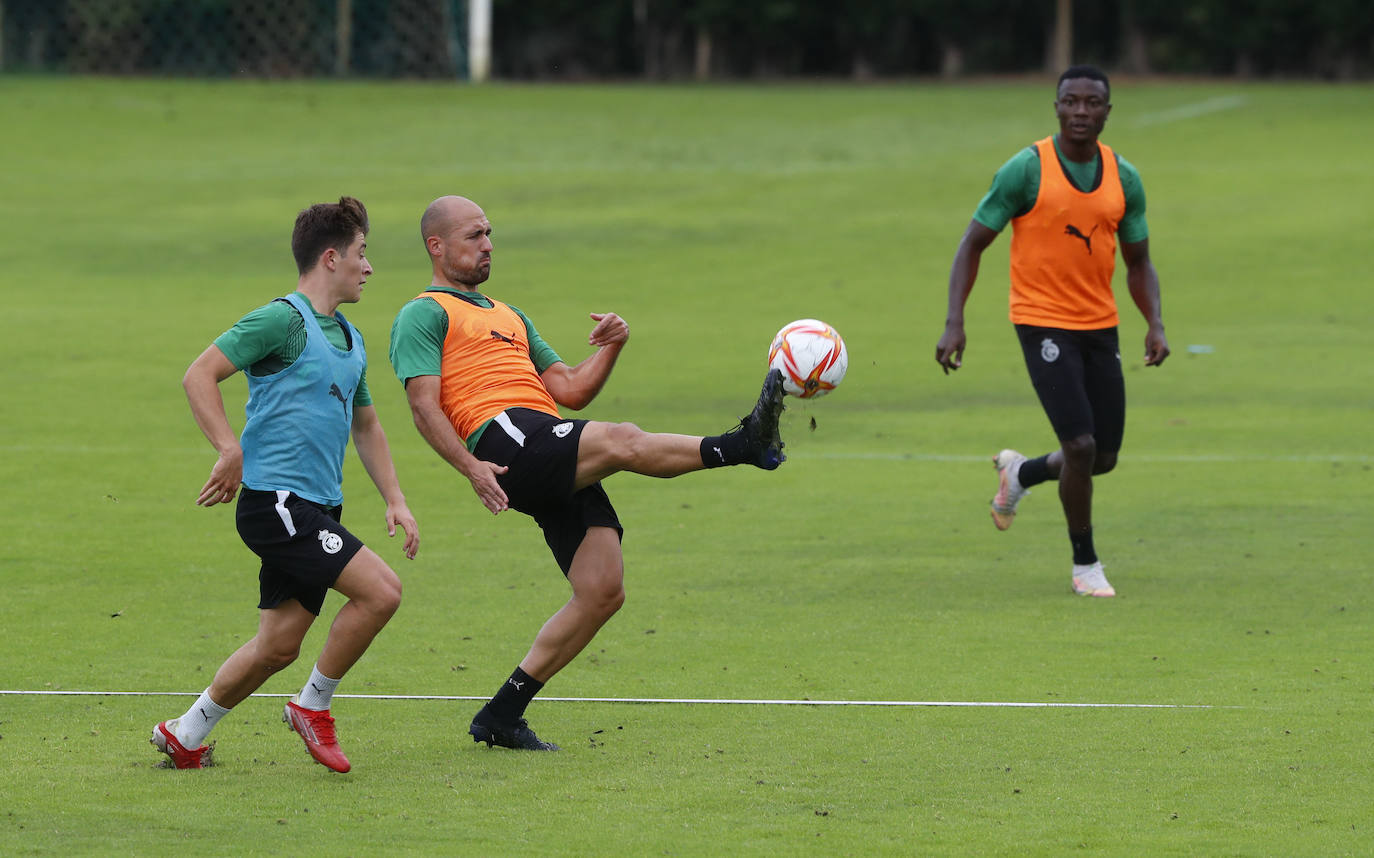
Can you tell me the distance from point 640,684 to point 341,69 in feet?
119

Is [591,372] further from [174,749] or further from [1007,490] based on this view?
[1007,490]

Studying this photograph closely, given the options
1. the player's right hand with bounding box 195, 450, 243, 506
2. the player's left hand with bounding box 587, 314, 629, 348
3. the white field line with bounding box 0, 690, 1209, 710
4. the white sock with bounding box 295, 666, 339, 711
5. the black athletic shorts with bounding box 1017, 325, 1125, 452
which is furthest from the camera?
the black athletic shorts with bounding box 1017, 325, 1125, 452

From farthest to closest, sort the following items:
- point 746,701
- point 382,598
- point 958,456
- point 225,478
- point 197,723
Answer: point 958,456
point 746,701
point 197,723
point 382,598
point 225,478

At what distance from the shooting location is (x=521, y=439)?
729 centimetres

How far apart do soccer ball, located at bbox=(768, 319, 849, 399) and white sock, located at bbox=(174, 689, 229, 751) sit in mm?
2297

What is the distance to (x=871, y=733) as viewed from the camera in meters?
7.53

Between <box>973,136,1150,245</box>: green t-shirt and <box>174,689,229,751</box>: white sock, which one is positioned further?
<box>973,136,1150,245</box>: green t-shirt

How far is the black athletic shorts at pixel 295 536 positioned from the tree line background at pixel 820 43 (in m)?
36.8

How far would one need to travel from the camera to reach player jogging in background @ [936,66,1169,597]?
10.4m

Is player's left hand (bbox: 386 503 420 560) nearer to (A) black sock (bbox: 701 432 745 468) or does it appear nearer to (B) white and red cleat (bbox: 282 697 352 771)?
(B) white and red cleat (bbox: 282 697 352 771)

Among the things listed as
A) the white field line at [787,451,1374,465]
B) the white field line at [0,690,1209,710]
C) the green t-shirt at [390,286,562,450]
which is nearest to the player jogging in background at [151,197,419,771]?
the green t-shirt at [390,286,562,450]

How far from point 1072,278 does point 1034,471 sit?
1323 millimetres

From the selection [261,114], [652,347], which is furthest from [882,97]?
[652,347]

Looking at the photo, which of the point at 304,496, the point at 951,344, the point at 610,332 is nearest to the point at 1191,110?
the point at 951,344
